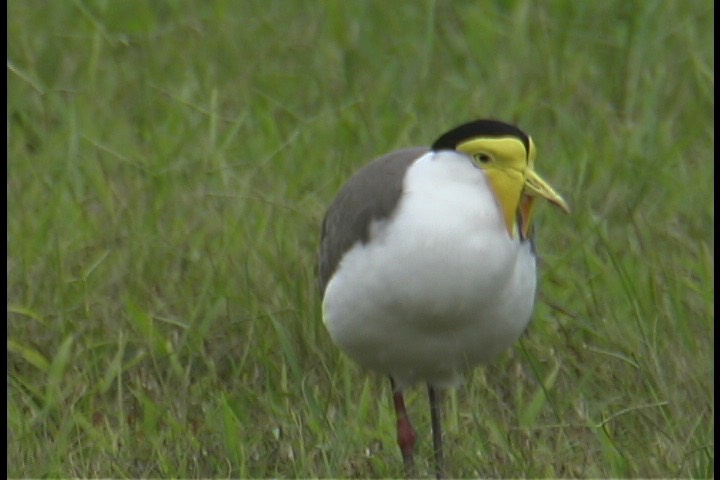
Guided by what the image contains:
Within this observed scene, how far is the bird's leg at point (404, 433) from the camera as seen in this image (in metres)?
4.94

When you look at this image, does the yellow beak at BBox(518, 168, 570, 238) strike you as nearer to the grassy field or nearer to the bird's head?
the bird's head

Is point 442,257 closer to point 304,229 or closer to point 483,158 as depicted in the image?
point 483,158

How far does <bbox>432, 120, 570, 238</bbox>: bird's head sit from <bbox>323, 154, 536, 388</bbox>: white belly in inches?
1.7

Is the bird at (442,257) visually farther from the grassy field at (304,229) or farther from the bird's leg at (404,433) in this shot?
the grassy field at (304,229)

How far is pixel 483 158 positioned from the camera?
4633 mm

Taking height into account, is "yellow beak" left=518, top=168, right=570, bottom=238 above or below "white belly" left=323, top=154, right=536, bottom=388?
above

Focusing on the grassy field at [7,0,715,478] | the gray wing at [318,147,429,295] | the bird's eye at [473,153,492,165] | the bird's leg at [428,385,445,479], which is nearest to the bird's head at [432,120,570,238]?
the bird's eye at [473,153,492,165]

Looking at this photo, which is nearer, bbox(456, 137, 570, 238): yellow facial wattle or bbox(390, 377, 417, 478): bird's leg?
bbox(456, 137, 570, 238): yellow facial wattle

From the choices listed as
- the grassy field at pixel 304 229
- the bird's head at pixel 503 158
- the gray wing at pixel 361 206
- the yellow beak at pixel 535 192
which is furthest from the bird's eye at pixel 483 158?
the grassy field at pixel 304 229

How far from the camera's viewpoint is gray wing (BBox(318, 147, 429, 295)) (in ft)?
15.4

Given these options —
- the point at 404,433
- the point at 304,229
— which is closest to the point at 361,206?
the point at 404,433

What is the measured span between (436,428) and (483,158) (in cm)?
88

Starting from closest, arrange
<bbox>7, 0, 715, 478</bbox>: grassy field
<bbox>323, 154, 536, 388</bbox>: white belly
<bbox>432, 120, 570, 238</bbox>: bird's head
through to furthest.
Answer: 1. <bbox>323, 154, 536, 388</bbox>: white belly
2. <bbox>432, 120, 570, 238</bbox>: bird's head
3. <bbox>7, 0, 715, 478</bbox>: grassy field

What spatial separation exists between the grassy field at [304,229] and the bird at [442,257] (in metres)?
→ 0.33
